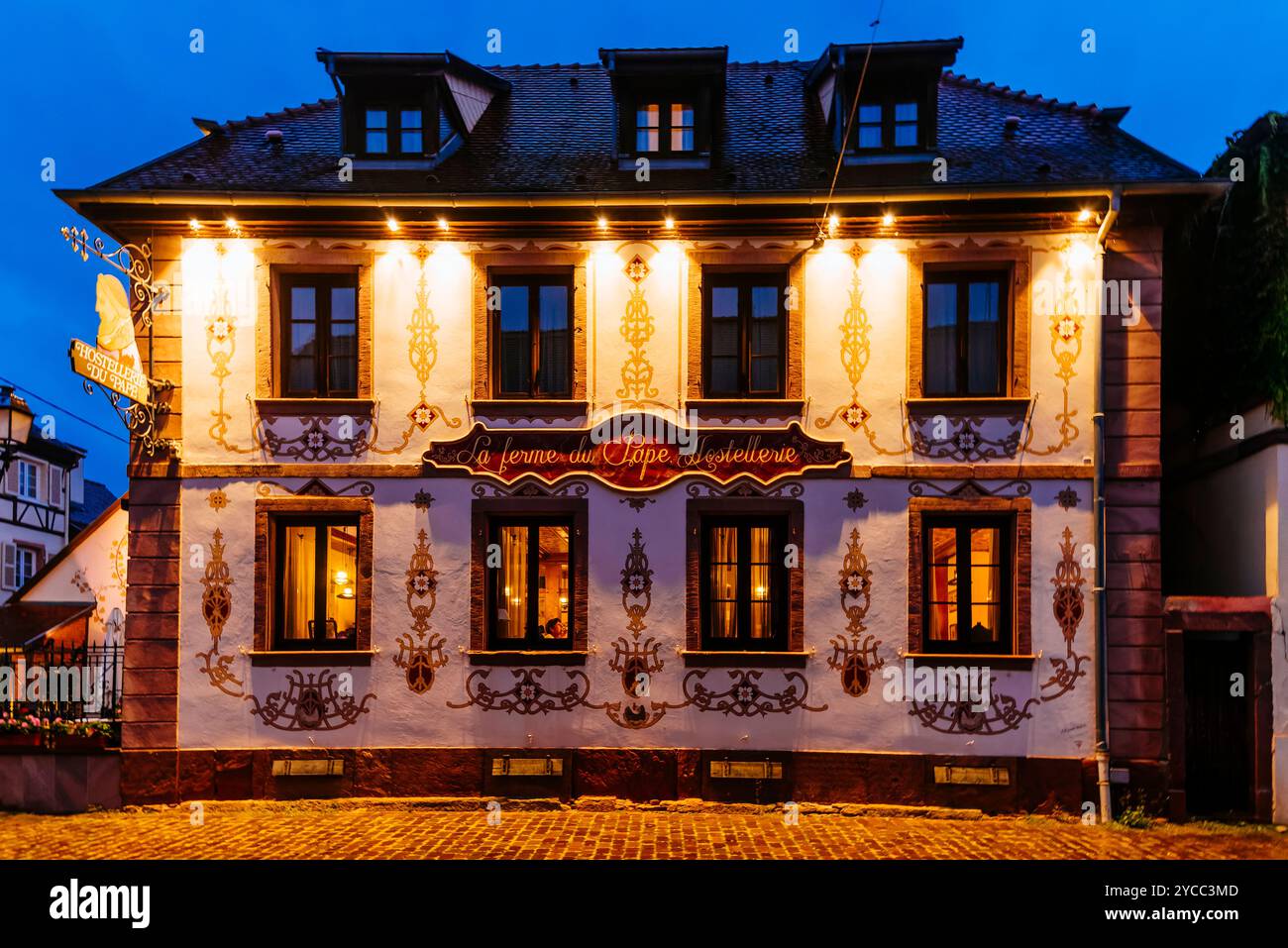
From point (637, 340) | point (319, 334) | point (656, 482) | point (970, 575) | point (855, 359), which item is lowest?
point (970, 575)

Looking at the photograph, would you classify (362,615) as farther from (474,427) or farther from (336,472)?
(474,427)

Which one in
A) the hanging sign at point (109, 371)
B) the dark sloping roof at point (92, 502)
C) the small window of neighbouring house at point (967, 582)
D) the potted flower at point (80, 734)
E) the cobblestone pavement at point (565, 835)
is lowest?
the cobblestone pavement at point (565, 835)

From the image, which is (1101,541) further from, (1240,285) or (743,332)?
(743,332)

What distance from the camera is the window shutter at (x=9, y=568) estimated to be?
2869 centimetres

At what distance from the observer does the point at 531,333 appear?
36.5 feet

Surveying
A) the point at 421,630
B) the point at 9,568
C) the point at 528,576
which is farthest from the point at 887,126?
the point at 9,568

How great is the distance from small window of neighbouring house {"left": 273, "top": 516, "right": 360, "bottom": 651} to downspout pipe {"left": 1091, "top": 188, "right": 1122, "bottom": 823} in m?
9.11

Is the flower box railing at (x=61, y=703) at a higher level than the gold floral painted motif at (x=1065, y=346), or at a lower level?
lower

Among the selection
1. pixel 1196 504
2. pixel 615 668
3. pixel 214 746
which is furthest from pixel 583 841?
pixel 1196 504

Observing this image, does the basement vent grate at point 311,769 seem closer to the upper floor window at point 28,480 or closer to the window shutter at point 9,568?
the window shutter at point 9,568

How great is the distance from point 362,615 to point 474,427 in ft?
8.93


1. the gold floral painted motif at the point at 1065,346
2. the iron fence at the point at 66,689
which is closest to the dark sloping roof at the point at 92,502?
the iron fence at the point at 66,689

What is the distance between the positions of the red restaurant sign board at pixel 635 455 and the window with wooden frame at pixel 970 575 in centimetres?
145

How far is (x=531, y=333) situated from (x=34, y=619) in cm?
1365
